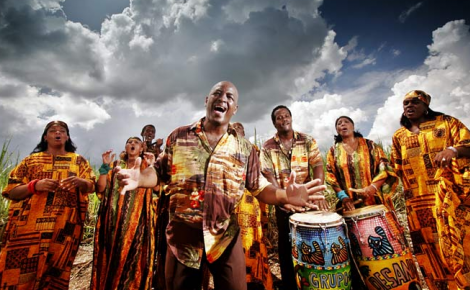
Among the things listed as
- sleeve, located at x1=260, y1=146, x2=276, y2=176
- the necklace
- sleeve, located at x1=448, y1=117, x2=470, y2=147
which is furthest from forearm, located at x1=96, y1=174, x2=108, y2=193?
sleeve, located at x1=448, y1=117, x2=470, y2=147

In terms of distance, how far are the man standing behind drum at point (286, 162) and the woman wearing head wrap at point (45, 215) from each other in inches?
104

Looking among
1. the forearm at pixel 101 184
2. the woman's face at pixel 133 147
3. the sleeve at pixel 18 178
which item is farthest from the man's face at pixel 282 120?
the sleeve at pixel 18 178

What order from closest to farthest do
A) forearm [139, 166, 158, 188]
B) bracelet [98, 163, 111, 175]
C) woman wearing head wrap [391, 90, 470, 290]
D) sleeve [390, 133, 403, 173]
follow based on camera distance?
forearm [139, 166, 158, 188]
woman wearing head wrap [391, 90, 470, 290]
bracelet [98, 163, 111, 175]
sleeve [390, 133, 403, 173]

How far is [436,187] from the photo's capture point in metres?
3.09

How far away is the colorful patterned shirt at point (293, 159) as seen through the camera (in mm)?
3494

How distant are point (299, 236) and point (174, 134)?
1.75m

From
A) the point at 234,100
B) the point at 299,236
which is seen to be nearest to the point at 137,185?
the point at 234,100

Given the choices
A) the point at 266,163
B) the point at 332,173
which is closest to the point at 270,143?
the point at 266,163

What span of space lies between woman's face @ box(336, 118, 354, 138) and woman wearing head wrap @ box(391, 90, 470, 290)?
676mm

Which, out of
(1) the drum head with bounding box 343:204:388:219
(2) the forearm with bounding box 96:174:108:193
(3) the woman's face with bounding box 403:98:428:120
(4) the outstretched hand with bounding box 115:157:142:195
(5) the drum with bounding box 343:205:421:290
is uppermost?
(3) the woman's face with bounding box 403:98:428:120

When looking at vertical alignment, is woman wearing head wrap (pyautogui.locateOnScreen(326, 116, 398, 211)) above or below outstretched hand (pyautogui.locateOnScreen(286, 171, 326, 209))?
above

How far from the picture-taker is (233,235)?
75.1 inches

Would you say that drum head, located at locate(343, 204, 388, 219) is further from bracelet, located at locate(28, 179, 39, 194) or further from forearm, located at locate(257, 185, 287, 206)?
bracelet, located at locate(28, 179, 39, 194)

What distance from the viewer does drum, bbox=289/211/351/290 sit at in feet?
7.88
